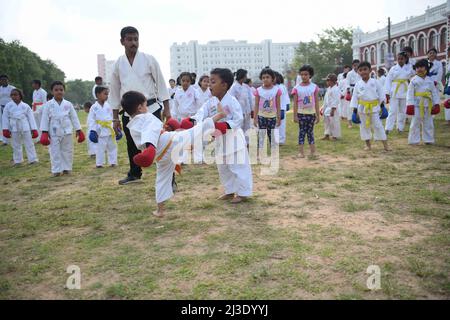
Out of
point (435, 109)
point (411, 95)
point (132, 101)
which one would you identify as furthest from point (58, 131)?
point (435, 109)

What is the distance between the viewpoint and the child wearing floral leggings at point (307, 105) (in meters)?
7.28

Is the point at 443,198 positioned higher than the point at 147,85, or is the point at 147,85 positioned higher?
the point at 147,85

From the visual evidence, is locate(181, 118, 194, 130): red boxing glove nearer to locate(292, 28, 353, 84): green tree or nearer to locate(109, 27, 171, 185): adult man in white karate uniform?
locate(109, 27, 171, 185): adult man in white karate uniform

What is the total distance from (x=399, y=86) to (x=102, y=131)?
23.8 ft

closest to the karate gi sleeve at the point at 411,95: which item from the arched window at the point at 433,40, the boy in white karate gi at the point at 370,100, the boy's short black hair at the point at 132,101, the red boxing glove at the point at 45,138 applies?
the boy in white karate gi at the point at 370,100

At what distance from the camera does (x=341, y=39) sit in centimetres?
6756

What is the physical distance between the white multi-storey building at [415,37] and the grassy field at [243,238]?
103 feet

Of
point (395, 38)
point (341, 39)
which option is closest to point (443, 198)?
point (395, 38)

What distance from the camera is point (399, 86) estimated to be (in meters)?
9.19

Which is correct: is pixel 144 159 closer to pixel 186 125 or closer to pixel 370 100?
pixel 186 125

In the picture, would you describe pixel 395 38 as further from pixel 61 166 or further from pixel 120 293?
pixel 120 293

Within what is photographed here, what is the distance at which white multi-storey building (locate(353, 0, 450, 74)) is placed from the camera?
118 ft

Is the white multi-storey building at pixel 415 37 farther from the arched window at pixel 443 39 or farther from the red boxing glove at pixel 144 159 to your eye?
the red boxing glove at pixel 144 159
